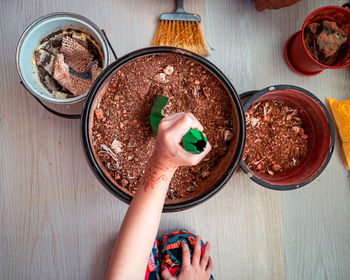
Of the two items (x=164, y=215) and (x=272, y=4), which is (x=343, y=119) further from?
(x=164, y=215)

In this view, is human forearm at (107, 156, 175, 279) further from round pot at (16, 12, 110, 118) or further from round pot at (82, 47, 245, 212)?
round pot at (16, 12, 110, 118)

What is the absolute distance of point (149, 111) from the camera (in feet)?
1.71

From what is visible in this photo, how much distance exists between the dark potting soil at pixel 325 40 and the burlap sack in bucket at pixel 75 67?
0.54 meters

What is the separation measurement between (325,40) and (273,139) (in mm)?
273

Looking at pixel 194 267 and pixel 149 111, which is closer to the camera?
pixel 149 111

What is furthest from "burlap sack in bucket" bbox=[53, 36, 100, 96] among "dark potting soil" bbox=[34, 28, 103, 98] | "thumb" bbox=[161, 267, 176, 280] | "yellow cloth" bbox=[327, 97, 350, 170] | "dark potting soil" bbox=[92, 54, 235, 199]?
"yellow cloth" bbox=[327, 97, 350, 170]

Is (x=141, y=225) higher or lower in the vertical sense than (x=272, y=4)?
lower

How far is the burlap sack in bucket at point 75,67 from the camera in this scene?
579mm

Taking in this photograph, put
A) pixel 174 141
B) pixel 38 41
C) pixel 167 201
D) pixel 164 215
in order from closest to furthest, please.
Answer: pixel 174 141 → pixel 167 201 → pixel 38 41 → pixel 164 215

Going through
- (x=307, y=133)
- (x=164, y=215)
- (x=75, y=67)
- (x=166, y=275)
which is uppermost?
(x=75, y=67)

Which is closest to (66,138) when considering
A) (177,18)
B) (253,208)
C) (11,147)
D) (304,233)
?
(11,147)

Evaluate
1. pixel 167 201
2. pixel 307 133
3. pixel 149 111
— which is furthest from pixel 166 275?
pixel 307 133

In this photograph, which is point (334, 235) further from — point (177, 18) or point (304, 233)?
point (177, 18)

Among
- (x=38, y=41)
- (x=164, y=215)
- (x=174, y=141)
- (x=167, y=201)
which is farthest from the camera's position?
(x=164, y=215)
